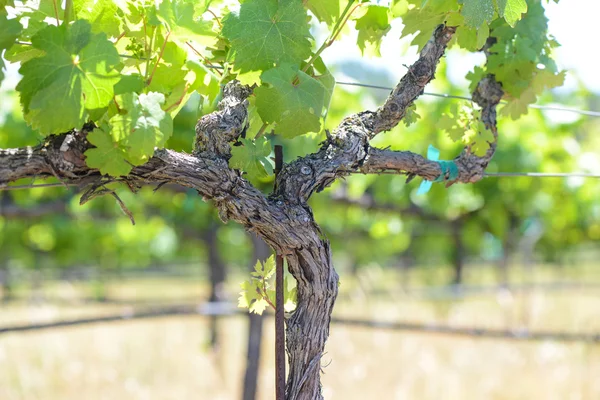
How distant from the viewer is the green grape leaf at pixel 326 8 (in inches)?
50.9

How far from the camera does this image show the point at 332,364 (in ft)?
20.3

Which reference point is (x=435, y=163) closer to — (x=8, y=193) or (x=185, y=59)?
(x=185, y=59)

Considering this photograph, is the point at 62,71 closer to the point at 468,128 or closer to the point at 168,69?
the point at 168,69

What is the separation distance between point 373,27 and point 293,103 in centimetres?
38

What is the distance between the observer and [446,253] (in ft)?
37.8

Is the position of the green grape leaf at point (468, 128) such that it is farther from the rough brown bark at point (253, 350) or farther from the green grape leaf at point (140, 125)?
the rough brown bark at point (253, 350)

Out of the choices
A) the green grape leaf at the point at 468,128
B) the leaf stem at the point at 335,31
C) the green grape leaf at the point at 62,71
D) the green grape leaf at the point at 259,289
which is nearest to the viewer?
the green grape leaf at the point at 62,71

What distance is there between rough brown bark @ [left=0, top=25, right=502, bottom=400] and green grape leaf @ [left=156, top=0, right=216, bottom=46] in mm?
155

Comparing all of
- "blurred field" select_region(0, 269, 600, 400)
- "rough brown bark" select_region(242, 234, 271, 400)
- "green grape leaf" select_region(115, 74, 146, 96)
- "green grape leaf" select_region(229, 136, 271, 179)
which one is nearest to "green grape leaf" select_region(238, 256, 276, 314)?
"green grape leaf" select_region(229, 136, 271, 179)

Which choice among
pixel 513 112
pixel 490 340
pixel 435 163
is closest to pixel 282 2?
pixel 435 163

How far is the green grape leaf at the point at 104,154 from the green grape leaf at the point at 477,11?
0.65 metres

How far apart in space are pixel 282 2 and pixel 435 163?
1.97 feet

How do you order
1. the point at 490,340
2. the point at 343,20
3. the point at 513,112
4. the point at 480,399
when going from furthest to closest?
the point at 490,340
the point at 480,399
the point at 513,112
the point at 343,20

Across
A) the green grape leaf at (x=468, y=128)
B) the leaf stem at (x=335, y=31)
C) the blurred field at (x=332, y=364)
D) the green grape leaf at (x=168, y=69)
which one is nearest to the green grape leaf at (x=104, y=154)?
the green grape leaf at (x=168, y=69)
